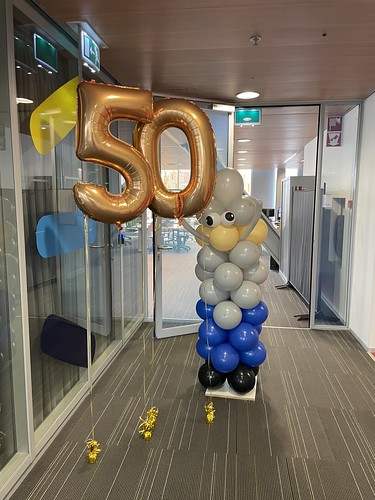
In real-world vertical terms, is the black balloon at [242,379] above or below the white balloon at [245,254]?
below

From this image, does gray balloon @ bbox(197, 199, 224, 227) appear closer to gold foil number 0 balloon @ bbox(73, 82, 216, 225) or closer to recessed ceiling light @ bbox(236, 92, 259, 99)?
gold foil number 0 balloon @ bbox(73, 82, 216, 225)

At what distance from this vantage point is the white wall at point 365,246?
3.91 metres

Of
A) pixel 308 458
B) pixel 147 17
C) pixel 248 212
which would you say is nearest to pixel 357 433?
pixel 308 458

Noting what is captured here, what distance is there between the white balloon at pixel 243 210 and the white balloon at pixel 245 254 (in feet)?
0.52

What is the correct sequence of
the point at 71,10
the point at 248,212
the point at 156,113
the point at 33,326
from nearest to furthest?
the point at 156,113 < the point at 71,10 < the point at 33,326 < the point at 248,212

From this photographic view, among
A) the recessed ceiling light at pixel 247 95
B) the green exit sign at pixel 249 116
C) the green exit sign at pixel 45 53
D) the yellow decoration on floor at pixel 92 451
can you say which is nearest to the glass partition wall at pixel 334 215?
the green exit sign at pixel 249 116

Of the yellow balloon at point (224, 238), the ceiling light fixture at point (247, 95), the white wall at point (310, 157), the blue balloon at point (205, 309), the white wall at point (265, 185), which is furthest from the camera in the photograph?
the white wall at point (265, 185)

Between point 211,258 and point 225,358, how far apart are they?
2.42 feet

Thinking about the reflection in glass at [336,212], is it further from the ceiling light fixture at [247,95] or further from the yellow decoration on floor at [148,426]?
the yellow decoration on floor at [148,426]

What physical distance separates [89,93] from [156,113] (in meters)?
0.36

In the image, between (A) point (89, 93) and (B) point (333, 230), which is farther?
(B) point (333, 230)

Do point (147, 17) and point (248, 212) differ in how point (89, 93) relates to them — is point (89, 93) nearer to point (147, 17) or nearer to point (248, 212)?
point (147, 17)

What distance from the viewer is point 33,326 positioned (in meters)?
2.31

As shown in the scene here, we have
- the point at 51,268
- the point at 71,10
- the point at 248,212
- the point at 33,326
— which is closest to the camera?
the point at 71,10
